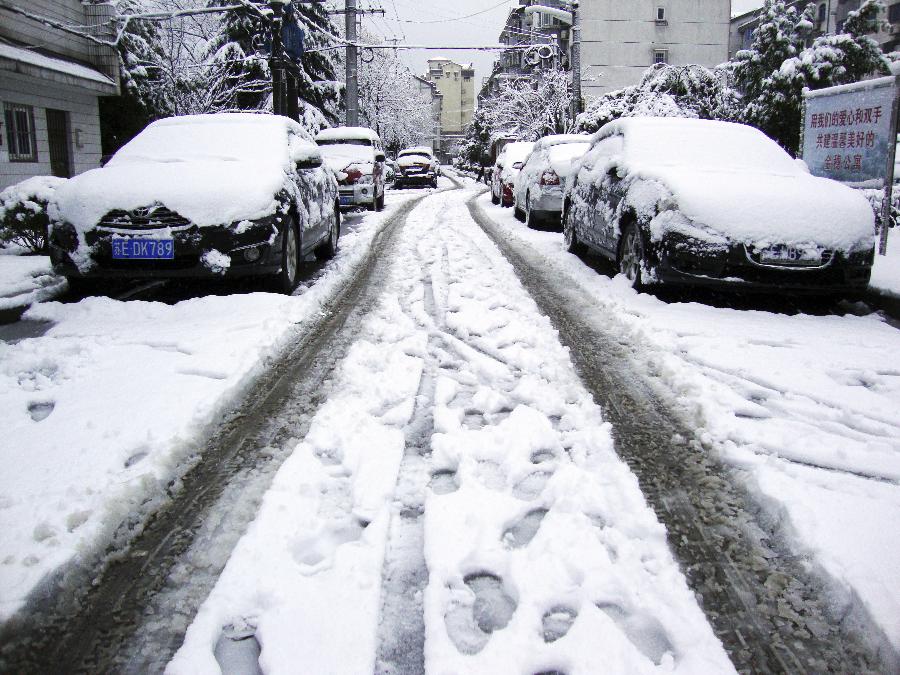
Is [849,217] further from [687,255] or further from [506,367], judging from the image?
[506,367]

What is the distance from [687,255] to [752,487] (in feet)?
10.7

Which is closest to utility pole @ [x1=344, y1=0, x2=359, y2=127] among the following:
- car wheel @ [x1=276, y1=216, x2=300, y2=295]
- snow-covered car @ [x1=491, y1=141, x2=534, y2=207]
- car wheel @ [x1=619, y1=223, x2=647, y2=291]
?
snow-covered car @ [x1=491, y1=141, x2=534, y2=207]

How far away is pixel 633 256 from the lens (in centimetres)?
657

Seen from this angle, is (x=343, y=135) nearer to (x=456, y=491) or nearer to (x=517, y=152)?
(x=517, y=152)

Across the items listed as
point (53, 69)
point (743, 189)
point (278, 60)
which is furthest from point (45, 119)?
point (743, 189)

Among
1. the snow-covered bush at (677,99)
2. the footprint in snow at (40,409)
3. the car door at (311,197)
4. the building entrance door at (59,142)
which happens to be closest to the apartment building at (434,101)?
the snow-covered bush at (677,99)

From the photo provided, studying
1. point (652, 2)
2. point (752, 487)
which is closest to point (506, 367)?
point (752, 487)

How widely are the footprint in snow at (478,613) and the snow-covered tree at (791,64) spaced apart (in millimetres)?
20903

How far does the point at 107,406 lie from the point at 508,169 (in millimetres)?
14427

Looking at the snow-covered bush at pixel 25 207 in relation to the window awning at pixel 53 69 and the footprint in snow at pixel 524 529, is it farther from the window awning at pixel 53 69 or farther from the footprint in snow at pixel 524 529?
the footprint in snow at pixel 524 529

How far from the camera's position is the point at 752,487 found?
2.73 metres

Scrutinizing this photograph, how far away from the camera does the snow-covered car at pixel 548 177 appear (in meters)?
11.8

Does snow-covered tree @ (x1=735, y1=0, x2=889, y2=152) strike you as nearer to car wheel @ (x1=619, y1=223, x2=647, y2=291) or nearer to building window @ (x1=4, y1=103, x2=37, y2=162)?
car wheel @ (x1=619, y1=223, x2=647, y2=291)

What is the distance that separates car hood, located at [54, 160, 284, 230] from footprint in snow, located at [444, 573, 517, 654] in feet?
14.6
